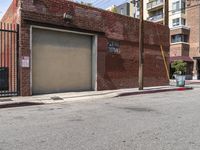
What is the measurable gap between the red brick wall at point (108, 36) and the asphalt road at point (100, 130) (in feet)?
20.0

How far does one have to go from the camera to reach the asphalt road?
19.1 ft

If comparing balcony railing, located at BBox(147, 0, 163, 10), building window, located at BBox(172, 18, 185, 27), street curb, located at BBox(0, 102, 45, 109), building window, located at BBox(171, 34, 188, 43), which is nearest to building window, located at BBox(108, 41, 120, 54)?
street curb, located at BBox(0, 102, 45, 109)

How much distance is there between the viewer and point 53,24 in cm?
1555

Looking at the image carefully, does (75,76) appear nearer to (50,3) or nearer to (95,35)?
(95,35)

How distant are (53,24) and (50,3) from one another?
1175 mm

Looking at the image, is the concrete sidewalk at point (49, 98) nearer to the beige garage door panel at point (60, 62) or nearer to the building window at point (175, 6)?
the beige garage door panel at point (60, 62)

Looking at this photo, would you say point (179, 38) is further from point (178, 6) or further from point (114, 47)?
point (114, 47)

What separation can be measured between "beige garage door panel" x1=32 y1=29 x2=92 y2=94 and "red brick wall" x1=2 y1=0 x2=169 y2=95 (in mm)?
650

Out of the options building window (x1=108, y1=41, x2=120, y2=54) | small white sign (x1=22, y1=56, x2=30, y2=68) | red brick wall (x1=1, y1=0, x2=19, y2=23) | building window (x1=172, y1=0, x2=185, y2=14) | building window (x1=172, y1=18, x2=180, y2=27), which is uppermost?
building window (x1=172, y1=0, x2=185, y2=14)

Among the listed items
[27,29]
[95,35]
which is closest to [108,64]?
[95,35]

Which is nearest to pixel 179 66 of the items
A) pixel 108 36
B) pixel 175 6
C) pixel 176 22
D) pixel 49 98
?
pixel 176 22

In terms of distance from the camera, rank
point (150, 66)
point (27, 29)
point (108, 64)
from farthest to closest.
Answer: point (150, 66) < point (108, 64) < point (27, 29)

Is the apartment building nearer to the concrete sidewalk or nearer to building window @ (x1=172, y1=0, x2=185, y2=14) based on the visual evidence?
building window @ (x1=172, y1=0, x2=185, y2=14)

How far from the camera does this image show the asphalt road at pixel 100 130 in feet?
19.1
